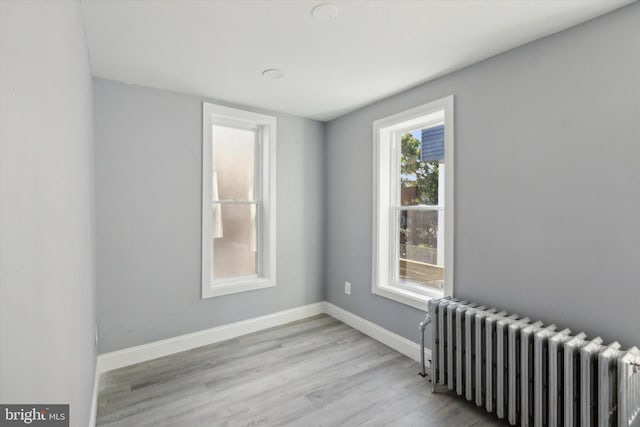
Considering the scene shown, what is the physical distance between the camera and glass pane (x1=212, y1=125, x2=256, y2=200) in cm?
333

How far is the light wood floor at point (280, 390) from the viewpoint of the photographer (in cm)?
206

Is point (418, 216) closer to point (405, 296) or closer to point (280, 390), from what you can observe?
point (405, 296)

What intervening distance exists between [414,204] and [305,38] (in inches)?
70.3

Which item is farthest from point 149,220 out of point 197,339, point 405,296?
point 405,296

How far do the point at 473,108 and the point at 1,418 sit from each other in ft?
9.06

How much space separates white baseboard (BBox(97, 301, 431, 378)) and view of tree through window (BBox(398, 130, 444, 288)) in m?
0.61

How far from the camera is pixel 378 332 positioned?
126 inches

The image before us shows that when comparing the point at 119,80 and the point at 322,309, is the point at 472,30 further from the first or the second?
the point at 322,309

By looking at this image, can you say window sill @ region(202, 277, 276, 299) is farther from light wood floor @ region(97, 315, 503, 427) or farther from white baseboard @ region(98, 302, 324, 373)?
light wood floor @ region(97, 315, 503, 427)

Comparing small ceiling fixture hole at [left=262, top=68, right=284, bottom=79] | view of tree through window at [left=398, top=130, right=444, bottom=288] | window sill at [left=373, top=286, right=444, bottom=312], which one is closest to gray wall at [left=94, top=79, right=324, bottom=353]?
small ceiling fixture hole at [left=262, top=68, right=284, bottom=79]

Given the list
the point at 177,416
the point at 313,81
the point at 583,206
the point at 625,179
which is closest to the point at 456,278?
the point at 583,206

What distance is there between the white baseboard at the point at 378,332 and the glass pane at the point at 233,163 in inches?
66.6

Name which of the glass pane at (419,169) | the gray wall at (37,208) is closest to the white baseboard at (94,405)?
the gray wall at (37,208)

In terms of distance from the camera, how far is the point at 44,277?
33.5 inches
